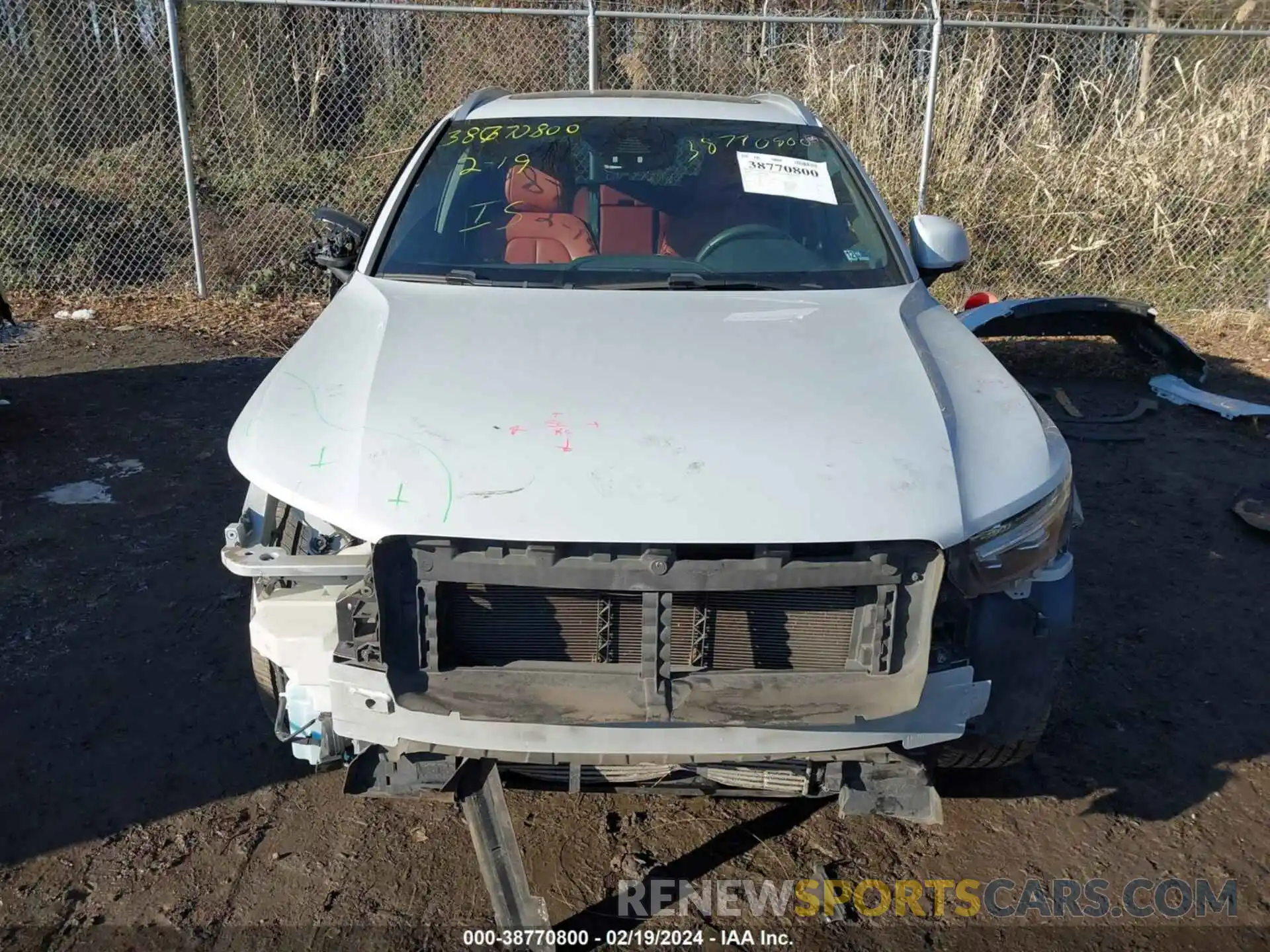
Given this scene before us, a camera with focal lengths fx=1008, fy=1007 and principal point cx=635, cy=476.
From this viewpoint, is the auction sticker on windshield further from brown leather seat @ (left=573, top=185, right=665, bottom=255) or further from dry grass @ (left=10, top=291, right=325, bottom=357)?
dry grass @ (left=10, top=291, right=325, bottom=357)

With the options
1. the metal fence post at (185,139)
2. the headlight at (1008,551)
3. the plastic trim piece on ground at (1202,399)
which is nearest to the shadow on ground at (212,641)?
the plastic trim piece on ground at (1202,399)

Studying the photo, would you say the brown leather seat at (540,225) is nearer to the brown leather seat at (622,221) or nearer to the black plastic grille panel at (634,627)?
the brown leather seat at (622,221)

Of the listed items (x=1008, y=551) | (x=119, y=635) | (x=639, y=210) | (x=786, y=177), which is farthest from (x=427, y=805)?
(x=786, y=177)

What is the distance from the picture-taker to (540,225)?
3.60m

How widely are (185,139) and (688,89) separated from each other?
4305 mm

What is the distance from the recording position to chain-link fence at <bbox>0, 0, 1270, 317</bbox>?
339 inches

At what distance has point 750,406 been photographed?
8.10ft

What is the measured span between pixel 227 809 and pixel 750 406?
190cm

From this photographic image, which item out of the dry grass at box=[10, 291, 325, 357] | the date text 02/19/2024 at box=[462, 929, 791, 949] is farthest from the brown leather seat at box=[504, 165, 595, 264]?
the dry grass at box=[10, 291, 325, 357]

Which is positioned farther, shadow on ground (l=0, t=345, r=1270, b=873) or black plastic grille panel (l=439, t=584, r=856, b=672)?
shadow on ground (l=0, t=345, r=1270, b=873)

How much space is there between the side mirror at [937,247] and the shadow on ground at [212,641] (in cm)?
149

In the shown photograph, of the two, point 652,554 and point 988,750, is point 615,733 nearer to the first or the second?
point 652,554

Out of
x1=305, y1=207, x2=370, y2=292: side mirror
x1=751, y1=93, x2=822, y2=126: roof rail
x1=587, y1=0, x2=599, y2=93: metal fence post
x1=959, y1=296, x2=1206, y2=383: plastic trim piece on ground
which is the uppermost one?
x1=587, y1=0, x2=599, y2=93: metal fence post

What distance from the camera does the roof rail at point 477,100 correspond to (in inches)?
160
